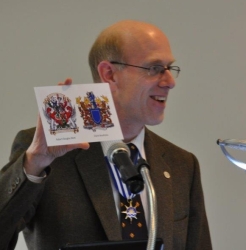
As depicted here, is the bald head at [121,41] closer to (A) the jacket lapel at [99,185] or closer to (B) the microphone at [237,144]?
(A) the jacket lapel at [99,185]

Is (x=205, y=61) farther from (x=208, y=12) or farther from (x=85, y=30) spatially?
(x=85, y=30)

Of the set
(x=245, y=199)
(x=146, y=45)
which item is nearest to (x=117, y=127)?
(x=146, y=45)

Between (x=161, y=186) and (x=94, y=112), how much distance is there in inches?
22.8

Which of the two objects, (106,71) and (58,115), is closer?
(58,115)

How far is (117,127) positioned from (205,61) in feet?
4.27

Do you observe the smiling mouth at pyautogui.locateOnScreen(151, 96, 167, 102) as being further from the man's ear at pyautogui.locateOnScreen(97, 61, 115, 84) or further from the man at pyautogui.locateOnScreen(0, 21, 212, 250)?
the man's ear at pyautogui.locateOnScreen(97, 61, 115, 84)

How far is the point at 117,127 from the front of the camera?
1.18 metres

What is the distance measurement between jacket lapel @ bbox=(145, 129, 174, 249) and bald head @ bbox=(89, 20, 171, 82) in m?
0.27

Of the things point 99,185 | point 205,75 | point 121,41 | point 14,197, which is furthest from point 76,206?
point 205,75

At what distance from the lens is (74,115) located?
1165 mm

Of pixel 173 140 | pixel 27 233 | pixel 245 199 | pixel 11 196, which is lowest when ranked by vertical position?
pixel 245 199

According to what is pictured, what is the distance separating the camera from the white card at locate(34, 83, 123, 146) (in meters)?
1.15

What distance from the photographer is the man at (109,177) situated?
1.39m

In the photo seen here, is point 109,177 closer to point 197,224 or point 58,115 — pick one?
point 197,224
